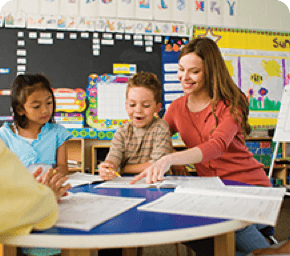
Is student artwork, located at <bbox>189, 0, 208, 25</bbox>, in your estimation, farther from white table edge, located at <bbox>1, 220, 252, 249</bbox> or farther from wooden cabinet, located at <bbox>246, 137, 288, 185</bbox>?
white table edge, located at <bbox>1, 220, 252, 249</bbox>

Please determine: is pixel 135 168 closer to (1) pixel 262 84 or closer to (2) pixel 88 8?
(2) pixel 88 8

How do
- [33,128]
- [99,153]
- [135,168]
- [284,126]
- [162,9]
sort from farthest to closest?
1. [162,9]
2. [99,153]
3. [284,126]
4. [33,128]
5. [135,168]

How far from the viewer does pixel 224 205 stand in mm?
567

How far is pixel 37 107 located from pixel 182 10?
284 cm

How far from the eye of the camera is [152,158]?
3.92 feet

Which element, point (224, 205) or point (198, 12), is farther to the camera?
point (198, 12)

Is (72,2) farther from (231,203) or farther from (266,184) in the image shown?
(231,203)

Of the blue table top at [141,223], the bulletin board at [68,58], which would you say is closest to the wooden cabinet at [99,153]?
the bulletin board at [68,58]

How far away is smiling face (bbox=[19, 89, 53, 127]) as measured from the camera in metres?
1.33

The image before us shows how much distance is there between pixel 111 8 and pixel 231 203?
3.33 m

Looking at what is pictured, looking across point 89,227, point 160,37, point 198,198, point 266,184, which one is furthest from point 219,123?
point 160,37

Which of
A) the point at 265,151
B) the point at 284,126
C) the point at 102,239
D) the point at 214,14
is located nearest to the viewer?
the point at 102,239

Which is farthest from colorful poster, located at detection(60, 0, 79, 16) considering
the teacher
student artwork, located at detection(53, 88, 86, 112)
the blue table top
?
the blue table top

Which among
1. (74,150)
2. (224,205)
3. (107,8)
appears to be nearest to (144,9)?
(107,8)
